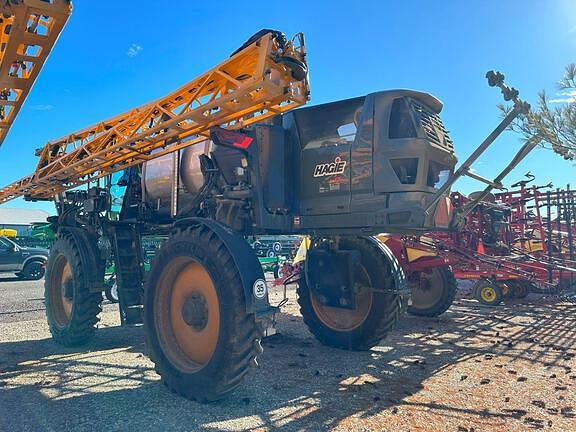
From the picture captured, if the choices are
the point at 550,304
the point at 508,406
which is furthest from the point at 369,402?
the point at 550,304

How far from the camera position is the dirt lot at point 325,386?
3629mm

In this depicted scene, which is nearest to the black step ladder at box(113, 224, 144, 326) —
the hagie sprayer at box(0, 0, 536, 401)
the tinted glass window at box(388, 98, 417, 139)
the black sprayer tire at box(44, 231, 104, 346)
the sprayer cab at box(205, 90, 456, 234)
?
the hagie sprayer at box(0, 0, 536, 401)

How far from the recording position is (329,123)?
529 cm

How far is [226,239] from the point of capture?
4168 millimetres

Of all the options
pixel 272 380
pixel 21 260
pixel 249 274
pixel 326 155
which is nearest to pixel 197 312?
pixel 249 274

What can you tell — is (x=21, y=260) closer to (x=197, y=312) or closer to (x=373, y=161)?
(x=197, y=312)

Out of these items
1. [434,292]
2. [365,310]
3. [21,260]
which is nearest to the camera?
[365,310]

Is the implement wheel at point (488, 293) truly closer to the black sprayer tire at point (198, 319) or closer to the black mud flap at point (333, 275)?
the black mud flap at point (333, 275)

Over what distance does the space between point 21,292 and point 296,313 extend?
9.61 metres

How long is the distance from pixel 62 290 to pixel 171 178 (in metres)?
2.85

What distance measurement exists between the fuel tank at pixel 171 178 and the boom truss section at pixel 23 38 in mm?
1817

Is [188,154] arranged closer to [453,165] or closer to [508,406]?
[453,165]

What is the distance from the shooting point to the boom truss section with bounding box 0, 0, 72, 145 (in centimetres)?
356

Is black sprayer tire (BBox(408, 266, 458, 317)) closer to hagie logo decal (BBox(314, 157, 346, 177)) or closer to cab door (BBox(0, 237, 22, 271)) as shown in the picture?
hagie logo decal (BBox(314, 157, 346, 177))
